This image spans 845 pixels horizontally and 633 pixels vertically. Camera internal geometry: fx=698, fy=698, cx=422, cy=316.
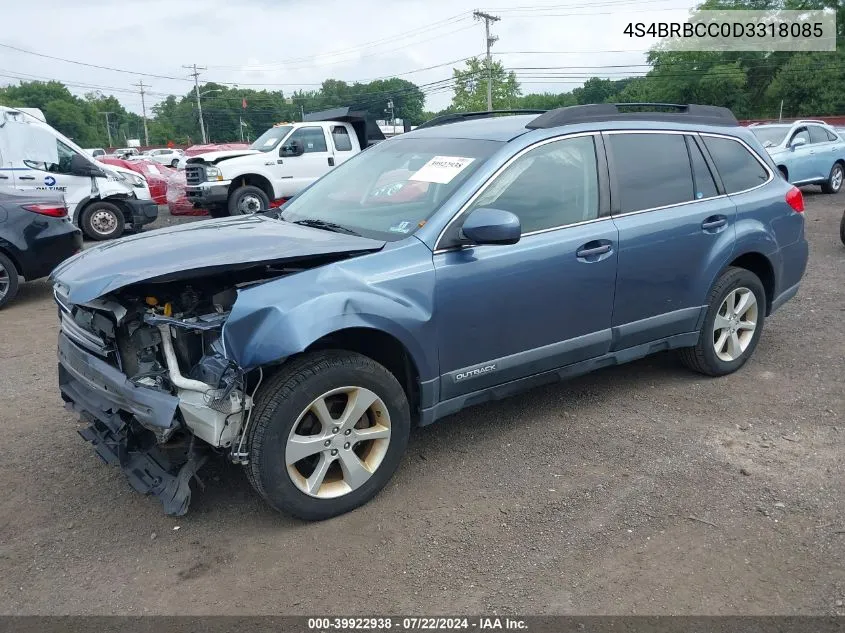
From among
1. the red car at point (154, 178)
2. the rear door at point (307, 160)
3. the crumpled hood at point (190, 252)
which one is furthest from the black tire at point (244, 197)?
the crumpled hood at point (190, 252)

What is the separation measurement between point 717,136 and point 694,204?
2.16 feet

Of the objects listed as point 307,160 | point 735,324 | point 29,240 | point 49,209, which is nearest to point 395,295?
point 735,324

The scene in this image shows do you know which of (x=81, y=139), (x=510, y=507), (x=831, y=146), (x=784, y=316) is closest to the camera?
(x=510, y=507)

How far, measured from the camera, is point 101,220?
12.2 m

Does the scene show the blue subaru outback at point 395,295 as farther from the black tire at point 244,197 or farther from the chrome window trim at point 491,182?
the black tire at point 244,197

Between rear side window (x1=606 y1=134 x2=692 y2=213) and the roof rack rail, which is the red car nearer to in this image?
the roof rack rail

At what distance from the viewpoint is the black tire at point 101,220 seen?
12.1m

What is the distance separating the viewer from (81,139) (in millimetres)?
90312

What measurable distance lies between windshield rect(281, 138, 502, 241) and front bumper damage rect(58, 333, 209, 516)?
1.37 m

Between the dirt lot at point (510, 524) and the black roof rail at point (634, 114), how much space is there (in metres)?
1.78

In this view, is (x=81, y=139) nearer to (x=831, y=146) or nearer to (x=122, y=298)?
(x=831, y=146)

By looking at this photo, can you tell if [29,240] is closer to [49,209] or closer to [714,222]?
[49,209]

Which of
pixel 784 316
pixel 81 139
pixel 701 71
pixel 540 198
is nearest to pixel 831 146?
pixel 784 316

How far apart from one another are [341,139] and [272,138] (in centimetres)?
141
